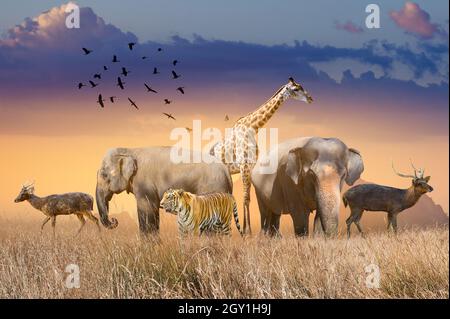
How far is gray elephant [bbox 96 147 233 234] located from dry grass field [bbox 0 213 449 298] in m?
3.04

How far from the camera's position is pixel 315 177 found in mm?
14617

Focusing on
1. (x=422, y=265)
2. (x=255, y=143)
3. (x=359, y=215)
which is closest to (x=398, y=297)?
(x=422, y=265)

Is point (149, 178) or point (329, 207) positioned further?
point (149, 178)

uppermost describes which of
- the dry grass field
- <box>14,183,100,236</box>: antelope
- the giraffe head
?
the giraffe head

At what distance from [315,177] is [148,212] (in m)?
2.85

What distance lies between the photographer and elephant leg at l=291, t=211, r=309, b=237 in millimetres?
15078

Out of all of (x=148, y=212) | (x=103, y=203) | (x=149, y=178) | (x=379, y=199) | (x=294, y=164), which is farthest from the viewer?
(x=379, y=199)

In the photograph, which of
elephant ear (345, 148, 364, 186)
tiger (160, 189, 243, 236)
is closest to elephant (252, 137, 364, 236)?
elephant ear (345, 148, 364, 186)

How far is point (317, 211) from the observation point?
566 inches

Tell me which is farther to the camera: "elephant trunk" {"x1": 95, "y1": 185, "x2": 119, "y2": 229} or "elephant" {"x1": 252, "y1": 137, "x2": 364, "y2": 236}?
"elephant trunk" {"x1": 95, "y1": 185, "x2": 119, "y2": 229}

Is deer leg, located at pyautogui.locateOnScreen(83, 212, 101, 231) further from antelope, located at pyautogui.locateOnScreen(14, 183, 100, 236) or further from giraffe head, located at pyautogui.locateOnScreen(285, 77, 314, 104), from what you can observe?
giraffe head, located at pyautogui.locateOnScreen(285, 77, 314, 104)

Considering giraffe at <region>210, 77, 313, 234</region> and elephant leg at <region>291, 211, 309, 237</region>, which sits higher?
giraffe at <region>210, 77, 313, 234</region>

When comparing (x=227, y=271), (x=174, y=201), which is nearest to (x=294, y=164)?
(x=174, y=201)

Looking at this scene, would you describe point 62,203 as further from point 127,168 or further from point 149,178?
point 149,178
